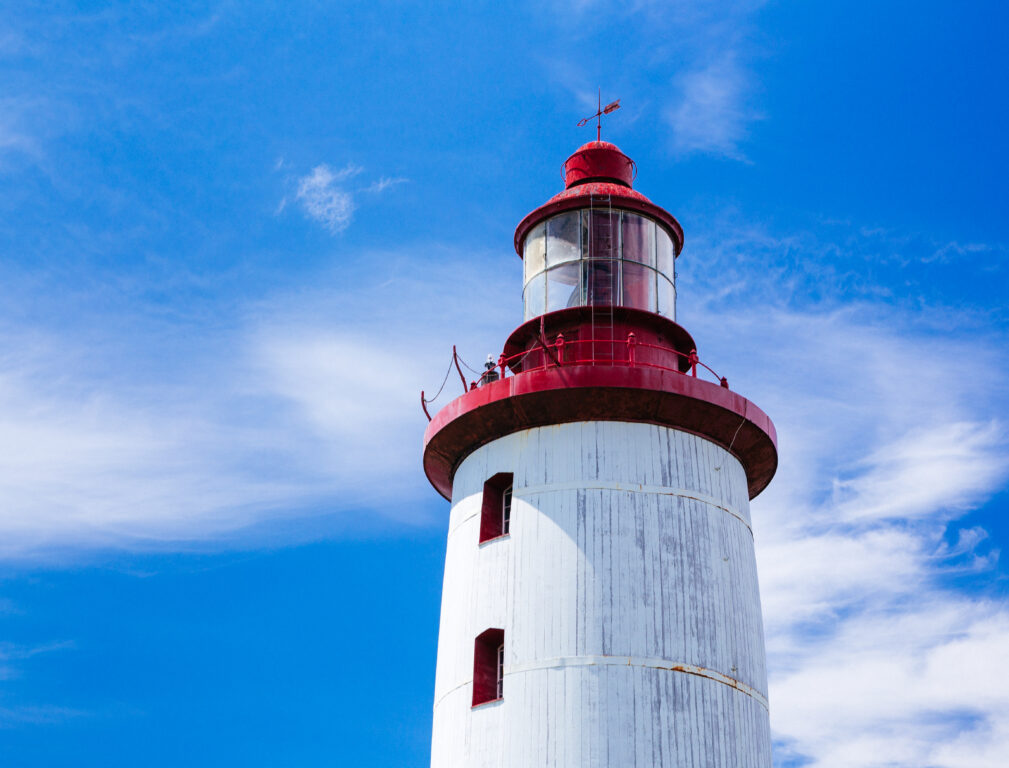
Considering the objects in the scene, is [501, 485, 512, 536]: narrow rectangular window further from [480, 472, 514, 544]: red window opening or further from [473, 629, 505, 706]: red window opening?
[473, 629, 505, 706]: red window opening

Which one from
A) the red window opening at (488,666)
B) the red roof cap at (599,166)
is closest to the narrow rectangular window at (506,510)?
the red window opening at (488,666)

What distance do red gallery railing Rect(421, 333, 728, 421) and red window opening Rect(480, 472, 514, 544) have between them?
5.73 ft

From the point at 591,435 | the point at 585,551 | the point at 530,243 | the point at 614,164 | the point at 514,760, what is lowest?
the point at 514,760

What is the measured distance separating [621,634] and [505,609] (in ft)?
6.33

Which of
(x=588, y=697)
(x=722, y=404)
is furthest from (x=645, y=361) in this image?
(x=588, y=697)

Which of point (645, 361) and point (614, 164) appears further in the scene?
point (614, 164)

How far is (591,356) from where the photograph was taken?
20.3 metres

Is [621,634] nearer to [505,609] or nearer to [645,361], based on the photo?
[505,609]

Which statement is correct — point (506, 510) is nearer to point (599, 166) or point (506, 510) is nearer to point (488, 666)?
point (488, 666)

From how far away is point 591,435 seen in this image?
62.3 ft

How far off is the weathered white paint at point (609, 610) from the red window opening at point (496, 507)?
0.18 metres

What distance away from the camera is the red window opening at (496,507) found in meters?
19.3

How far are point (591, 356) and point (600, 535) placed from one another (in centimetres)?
357

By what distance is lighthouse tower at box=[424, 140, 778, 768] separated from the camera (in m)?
17.1
